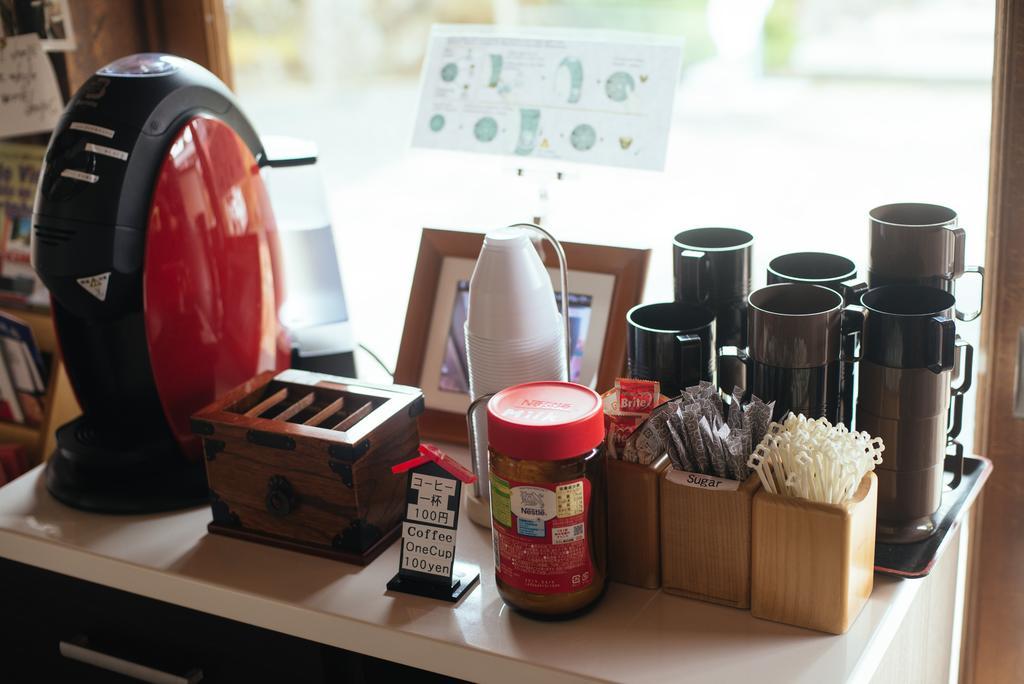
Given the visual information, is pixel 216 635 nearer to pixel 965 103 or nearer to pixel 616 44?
pixel 616 44

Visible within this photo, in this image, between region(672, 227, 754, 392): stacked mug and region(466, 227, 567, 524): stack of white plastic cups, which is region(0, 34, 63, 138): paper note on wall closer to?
region(466, 227, 567, 524): stack of white plastic cups

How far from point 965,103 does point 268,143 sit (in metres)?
0.88

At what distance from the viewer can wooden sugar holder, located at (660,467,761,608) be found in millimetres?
896

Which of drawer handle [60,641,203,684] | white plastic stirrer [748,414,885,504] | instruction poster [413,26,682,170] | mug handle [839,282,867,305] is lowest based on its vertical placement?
drawer handle [60,641,203,684]

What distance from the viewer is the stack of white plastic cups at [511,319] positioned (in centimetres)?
100

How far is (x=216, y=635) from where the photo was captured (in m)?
1.07

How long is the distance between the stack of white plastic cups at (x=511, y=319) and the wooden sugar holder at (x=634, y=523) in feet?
0.47

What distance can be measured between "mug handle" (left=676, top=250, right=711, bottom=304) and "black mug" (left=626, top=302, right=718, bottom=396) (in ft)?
0.04

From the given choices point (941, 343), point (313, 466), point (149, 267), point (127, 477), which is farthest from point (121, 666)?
point (941, 343)

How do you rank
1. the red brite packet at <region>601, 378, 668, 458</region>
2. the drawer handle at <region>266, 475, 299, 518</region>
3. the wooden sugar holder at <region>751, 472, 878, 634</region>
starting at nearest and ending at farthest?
the wooden sugar holder at <region>751, 472, 878, 634</region> < the red brite packet at <region>601, 378, 668, 458</region> < the drawer handle at <region>266, 475, 299, 518</region>

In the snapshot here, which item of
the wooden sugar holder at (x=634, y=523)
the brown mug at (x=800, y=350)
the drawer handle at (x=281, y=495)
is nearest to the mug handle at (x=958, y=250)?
the brown mug at (x=800, y=350)

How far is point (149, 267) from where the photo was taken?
1116 millimetres

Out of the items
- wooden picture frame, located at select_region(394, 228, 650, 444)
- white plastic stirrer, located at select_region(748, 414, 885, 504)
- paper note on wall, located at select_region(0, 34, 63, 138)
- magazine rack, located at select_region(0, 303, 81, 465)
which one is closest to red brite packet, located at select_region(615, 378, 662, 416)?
white plastic stirrer, located at select_region(748, 414, 885, 504)

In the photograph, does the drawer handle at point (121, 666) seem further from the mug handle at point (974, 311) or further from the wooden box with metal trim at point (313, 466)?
the mug handle at point (974, 311)
